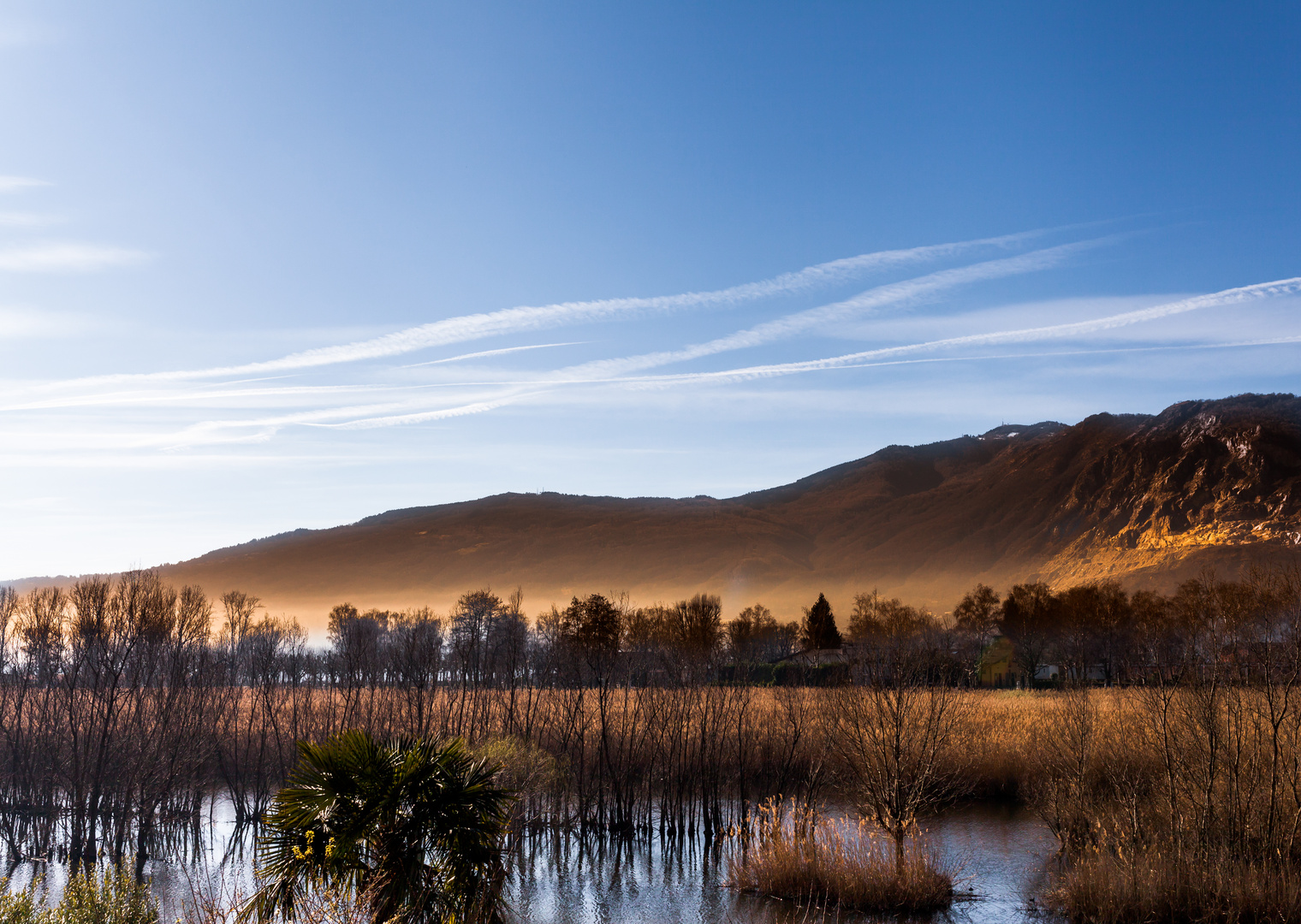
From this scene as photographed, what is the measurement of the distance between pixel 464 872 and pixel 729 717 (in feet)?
77.3

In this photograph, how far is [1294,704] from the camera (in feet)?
68.4

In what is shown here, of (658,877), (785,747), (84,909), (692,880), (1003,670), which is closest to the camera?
(84,909)

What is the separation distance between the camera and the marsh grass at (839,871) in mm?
20469

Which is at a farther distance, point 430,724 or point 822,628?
point 822,628

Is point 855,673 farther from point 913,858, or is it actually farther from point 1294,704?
point 1294,704

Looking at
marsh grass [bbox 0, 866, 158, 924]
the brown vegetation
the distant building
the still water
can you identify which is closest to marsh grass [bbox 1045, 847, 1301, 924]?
the brown vegetation

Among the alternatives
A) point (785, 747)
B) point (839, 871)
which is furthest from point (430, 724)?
point (839, 871)

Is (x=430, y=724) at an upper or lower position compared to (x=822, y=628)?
upper

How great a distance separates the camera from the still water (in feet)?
69.5

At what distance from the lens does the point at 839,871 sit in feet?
68.3

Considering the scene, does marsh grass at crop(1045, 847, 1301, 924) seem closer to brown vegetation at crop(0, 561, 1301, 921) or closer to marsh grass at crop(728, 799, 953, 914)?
brown vegetation at crop(0, 561, 1301, 921)

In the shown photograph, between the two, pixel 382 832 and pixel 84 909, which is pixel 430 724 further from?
pixel 382 832

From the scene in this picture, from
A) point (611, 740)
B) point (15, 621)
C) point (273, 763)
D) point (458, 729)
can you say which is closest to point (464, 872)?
point (458, 729)

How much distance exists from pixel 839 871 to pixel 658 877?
6213 millimetres
